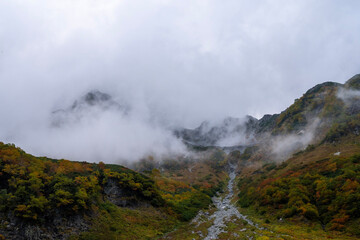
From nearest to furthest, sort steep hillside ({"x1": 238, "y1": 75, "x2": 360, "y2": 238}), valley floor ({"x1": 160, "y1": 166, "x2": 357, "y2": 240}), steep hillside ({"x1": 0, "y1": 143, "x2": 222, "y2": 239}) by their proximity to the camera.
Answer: steep hillside ({"x1": 0, "y1": 143, "x2": 222, "y2": 239}), valley floor ({"x1": 160, "y1": 166, "x2": 357, "y2": 240}), steep hillside ({"x1": 238, "y1": 75, "x2": 360, "y2": 238})

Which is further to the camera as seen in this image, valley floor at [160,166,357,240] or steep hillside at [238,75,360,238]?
steep hillside at [238,75,360,238]

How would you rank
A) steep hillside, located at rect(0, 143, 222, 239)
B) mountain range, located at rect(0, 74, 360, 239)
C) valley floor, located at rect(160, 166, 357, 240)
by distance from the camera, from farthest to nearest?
valley floor, located at rect(160, 166, 357, 240)
mountain range, located at rect(0, 74, 360, 239)
steep hillside, located at rect(0, 143, 222, 239)

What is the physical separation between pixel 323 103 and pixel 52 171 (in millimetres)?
136085

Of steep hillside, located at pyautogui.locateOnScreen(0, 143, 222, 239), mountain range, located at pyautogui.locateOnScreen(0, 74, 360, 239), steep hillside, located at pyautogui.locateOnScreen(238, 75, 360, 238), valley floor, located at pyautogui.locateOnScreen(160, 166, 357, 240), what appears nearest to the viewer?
steep hillside, located at pyautogui.locateOnScreen(0, 143, 222, 239)

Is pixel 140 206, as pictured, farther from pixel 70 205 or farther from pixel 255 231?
pixel 255 231

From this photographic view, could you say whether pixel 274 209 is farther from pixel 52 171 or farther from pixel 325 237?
pixel 52 171

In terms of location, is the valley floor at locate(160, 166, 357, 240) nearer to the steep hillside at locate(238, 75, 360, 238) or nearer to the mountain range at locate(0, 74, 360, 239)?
the mountain range at locate(0, 74, 360, 239)

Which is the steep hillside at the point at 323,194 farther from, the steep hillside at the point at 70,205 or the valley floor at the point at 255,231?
the steep hillside at the point at 70,205

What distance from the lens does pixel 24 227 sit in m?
20.9

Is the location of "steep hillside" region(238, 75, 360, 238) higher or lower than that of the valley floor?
higher

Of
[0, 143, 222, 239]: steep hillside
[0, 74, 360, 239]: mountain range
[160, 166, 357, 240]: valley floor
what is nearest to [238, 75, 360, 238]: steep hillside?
[0, 74, 360, 239]: mountain range

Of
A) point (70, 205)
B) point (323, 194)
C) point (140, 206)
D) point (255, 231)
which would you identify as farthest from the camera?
point (140, 206)

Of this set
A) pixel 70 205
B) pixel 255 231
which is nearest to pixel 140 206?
pixel 70 205

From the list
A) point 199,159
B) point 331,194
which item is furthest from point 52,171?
point 199,159
